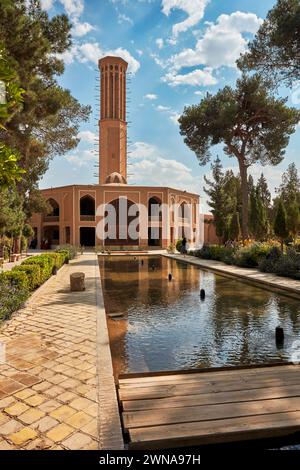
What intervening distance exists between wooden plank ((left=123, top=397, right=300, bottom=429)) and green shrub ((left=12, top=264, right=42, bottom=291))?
21.7 ft

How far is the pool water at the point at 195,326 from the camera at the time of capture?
16.5 ft

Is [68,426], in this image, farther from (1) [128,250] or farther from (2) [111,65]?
(2) [111,65]

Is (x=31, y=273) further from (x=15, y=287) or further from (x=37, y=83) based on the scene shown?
(x=37, y=83)

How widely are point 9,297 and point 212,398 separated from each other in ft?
16.8

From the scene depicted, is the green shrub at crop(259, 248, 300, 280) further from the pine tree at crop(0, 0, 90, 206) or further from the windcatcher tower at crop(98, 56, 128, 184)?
the windcatcher tower at crop(98, 56, 128, 184)

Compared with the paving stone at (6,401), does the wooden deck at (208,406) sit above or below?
above

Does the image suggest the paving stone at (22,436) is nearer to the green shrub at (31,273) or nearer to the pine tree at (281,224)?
the green shrub at (31,273)

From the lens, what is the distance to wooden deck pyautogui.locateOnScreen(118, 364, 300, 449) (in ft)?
9.29

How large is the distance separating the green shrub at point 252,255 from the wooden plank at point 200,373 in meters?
12.0

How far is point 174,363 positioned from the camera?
482 cm

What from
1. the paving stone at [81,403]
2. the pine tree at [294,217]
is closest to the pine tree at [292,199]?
the pine tree at [294,217]

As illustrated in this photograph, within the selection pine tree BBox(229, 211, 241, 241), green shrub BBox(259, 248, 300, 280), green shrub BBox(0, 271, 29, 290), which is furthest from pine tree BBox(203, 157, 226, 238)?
green shrub BBox(0, 271, 29, 290)
